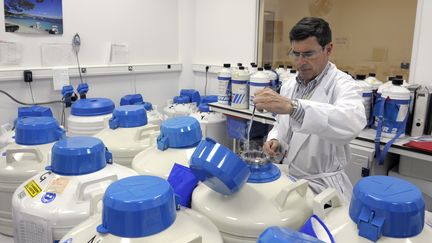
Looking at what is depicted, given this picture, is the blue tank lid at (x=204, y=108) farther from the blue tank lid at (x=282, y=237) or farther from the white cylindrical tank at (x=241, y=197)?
the blue tank lid at (x=282, y=237)

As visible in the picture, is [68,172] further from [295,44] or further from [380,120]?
[380,120]

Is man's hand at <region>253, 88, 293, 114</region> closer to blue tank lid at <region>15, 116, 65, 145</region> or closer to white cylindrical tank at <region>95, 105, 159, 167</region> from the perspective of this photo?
white cylindrical tank at <region>95, 105, 159, 167</region>

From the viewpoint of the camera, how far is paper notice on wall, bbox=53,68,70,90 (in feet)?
9.16

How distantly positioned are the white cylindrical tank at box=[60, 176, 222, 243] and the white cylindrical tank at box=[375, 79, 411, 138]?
1.63 m

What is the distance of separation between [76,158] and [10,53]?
2097 mm

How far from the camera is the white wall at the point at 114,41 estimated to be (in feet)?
8.81

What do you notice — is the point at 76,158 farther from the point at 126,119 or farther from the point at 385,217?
the point at 385,217

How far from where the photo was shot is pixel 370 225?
2.12 feet

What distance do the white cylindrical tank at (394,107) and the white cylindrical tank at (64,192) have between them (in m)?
1.60

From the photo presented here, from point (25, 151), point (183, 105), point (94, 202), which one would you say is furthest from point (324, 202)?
point (183, 105)

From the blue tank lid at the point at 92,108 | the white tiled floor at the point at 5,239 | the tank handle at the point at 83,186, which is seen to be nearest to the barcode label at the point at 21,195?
the tank handle at the point at 83,186

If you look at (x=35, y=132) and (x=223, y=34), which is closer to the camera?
(x=35, y=132)

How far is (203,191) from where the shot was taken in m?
0.93

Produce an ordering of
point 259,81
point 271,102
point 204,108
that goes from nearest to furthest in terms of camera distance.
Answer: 1. point 271,102
2. point 259,81
3. point 204,108
